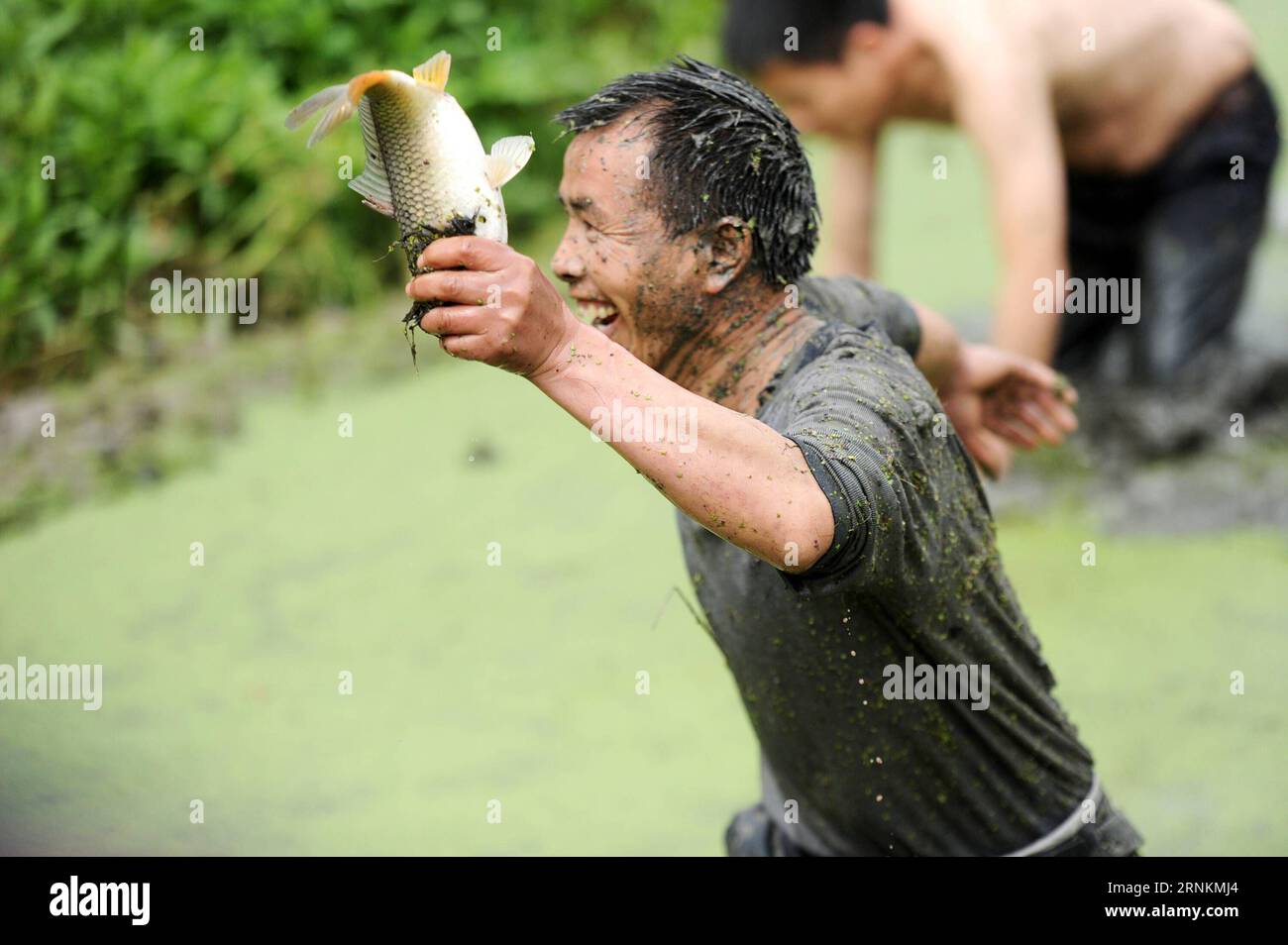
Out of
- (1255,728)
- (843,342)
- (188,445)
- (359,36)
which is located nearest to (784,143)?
(843,342)

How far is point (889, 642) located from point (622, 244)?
57 centimetres

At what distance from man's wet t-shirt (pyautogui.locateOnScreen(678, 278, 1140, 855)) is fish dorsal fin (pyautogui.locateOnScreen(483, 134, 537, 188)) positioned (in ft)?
1.29

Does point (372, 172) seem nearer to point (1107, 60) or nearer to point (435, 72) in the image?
point (435, 72)

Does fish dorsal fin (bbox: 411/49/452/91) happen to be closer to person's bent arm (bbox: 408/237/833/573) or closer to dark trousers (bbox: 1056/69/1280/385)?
person's bent arm (bbox: 408/237/833/573)

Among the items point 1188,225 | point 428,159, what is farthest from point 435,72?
point 1188,225

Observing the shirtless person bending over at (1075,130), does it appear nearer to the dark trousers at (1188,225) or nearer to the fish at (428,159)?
the dark trousers at (1188,225)

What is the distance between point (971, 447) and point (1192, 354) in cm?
239

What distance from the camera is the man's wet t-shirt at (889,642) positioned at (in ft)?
5.54

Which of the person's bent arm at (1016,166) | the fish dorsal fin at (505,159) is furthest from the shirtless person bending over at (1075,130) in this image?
the fish dorsal fin at (505,159)

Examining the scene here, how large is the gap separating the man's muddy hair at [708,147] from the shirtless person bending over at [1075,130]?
2142mm

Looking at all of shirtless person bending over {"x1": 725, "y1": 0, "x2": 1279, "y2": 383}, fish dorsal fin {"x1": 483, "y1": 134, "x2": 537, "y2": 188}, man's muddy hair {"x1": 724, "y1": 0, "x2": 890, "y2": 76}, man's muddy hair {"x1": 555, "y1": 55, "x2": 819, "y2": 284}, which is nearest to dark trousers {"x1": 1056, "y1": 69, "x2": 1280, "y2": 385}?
shirtless person bending over {"x1": 725, "y1": 0, "x2": 1279, "y2": 383}

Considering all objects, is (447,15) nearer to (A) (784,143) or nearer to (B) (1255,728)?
(B) (1255,728)

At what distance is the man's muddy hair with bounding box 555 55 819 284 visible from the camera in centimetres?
184

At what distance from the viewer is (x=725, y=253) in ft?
6.23
